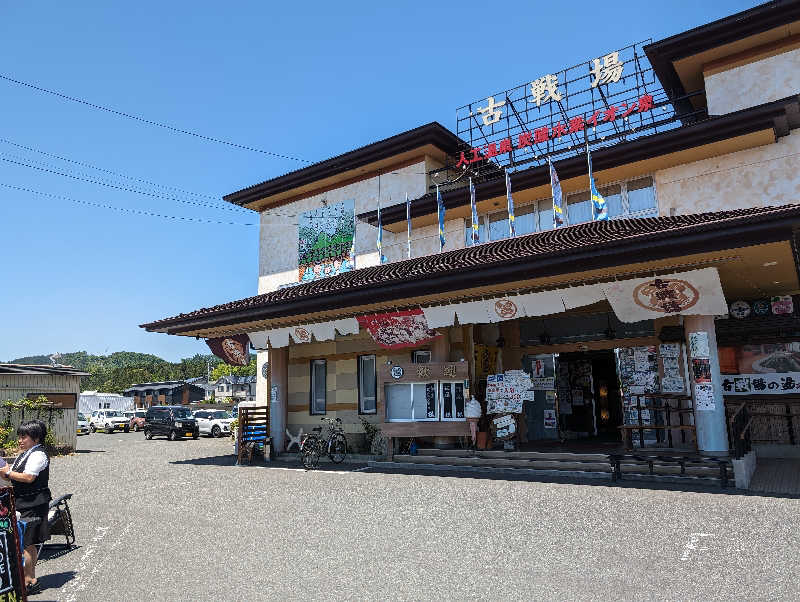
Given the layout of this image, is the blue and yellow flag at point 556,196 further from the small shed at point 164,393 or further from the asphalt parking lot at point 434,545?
the small shed at point 164,393

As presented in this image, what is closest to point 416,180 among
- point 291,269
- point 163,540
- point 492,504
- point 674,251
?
point 291,269

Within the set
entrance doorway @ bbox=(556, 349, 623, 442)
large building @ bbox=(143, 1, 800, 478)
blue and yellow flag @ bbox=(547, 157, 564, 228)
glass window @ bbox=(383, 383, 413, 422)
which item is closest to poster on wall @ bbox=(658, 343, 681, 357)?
large building @ bbox=(143, 1, 800, 478)

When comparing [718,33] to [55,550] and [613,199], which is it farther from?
[55,550]

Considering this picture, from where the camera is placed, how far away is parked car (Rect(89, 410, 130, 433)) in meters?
38.3

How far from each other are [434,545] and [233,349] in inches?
484

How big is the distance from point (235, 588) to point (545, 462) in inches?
302

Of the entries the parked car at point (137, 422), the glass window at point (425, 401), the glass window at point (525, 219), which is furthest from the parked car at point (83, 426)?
the glass window at point (525, 219)

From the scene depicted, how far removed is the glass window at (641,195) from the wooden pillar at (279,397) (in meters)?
11.2

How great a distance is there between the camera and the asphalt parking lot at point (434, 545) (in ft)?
16.2

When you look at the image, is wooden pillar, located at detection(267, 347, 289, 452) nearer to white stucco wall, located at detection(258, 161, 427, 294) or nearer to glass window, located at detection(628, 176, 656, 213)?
white stucco wall, located at detection(258, 161, 427, 294)

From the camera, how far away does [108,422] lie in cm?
3834

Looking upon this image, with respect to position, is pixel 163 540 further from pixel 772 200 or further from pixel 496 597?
pixel 772 200

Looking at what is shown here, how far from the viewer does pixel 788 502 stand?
7668mm

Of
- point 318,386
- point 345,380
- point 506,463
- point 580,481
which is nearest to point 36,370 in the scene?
point 318,386
